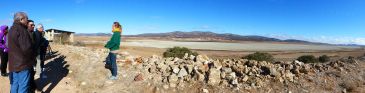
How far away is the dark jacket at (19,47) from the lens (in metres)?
6.38

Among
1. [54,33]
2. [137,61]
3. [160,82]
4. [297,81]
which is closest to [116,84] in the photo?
[160,82]

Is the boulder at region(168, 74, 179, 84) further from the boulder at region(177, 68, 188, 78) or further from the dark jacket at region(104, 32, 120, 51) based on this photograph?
the dark jacket at region(104, 32, 120, 51)

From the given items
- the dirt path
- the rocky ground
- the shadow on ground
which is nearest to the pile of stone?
the rocky ground

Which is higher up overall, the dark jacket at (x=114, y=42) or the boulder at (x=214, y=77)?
the dark jacket at (x=114, y=42)

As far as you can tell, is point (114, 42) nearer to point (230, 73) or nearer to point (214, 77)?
point (214, 77)

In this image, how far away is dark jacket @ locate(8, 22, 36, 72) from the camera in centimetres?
638

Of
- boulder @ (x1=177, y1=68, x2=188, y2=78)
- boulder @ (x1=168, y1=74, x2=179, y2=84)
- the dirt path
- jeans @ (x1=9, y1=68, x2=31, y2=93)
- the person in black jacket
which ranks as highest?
the person in black jacket

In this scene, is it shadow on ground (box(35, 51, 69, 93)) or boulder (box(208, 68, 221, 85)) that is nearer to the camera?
boulder (box(208, 68, 221, 85))

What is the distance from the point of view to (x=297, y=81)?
9586 millimetres

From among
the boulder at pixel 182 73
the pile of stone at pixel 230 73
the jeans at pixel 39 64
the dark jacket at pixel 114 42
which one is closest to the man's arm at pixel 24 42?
the dark jacket at pixel 114 42

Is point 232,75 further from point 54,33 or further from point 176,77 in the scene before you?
point 54,33

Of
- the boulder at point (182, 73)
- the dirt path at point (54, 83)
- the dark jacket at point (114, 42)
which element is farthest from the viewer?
the boulder at point (182, 73)

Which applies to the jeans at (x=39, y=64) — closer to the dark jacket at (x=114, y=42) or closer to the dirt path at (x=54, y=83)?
the dirt path at (x=54, y=83)

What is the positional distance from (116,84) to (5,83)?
11.0 feet
